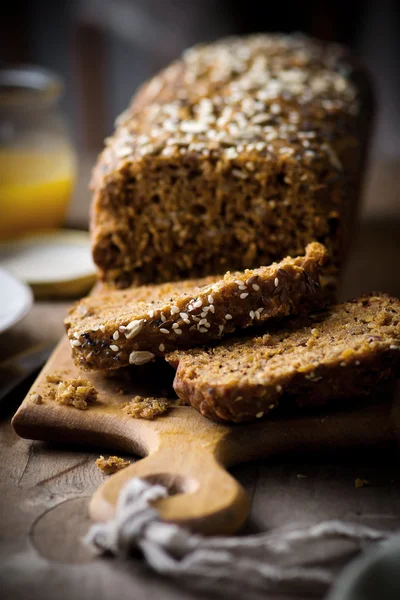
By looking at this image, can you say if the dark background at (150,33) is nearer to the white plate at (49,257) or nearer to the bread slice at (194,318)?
the white plate at (49,257)

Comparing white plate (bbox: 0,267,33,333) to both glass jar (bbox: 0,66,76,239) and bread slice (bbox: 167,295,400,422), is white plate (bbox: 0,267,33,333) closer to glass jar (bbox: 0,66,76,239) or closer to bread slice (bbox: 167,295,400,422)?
bread slice (bbox: 167,295,400,422)

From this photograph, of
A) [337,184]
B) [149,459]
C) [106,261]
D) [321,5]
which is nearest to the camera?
[149,459]

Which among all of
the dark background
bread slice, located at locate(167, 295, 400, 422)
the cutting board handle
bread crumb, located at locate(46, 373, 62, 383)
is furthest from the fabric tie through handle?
the dark background

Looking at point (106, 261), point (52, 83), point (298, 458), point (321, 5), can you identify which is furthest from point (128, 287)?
point (321, 5)

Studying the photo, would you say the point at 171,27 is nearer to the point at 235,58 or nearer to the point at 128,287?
the point at 235,58

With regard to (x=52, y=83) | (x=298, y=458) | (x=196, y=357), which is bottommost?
(x=298, y=458)

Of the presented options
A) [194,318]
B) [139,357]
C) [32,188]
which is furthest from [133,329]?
[32,188]
